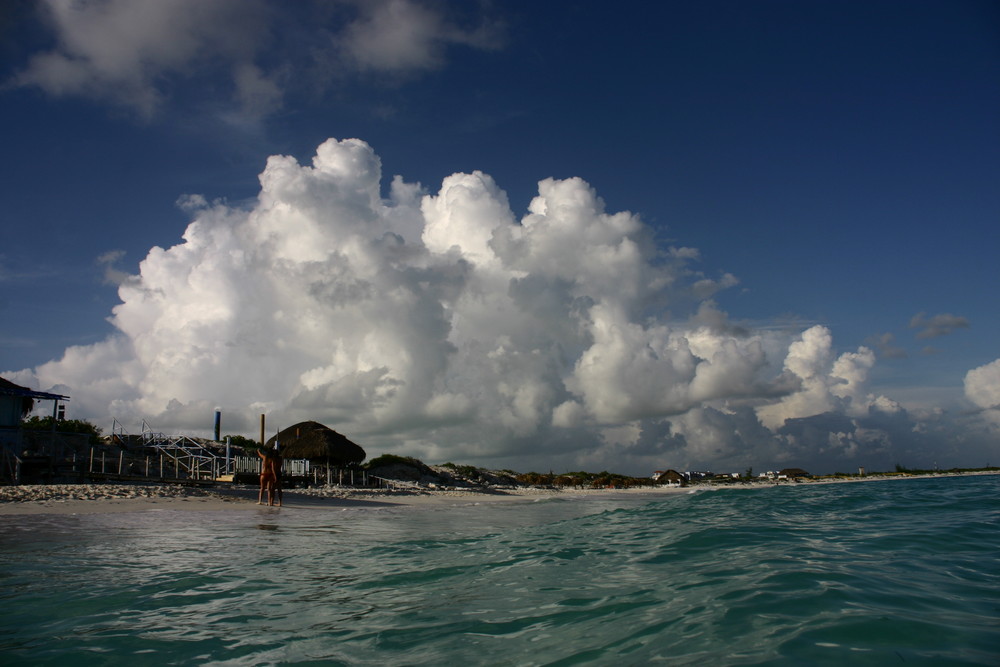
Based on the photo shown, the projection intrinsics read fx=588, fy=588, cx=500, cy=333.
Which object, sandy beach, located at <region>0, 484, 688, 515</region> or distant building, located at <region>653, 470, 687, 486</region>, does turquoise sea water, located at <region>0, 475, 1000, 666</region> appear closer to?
sandy beach, located at <region>0, 484, 688, 515</region>

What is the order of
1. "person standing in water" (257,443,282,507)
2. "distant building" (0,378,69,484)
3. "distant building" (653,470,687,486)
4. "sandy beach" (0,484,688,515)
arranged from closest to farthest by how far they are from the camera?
"sandy beach" (0,484,688,515), "person standing in water" (257,443,282,507), "distant building" (0,378,69,484), "distant building" (653,470,687,486)

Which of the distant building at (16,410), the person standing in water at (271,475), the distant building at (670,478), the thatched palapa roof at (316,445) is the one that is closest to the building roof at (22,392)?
the distant building at (16,410)

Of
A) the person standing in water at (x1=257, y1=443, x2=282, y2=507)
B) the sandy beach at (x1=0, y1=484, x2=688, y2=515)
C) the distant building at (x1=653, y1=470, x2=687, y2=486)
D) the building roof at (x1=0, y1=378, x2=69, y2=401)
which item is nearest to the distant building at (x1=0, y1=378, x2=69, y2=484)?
the building roof at (x1=0, y1=378, x2=69, y2=401)

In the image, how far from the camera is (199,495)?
63.4 ft

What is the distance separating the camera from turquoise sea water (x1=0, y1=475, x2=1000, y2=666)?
13.7 ft

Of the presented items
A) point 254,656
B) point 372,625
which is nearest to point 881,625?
point 372,625

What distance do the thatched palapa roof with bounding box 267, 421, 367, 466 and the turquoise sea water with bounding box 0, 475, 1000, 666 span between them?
2244 centimetres

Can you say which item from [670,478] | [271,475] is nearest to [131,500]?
[271,475]

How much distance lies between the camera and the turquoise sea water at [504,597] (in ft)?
13.7

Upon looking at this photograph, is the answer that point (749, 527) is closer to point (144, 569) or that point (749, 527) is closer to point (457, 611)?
point (457, 611)

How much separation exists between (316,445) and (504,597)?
29714 mm

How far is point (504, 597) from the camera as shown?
6152mm

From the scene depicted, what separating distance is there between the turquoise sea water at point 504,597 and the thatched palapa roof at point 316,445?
22.4m

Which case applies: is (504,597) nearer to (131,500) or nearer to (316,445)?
Answer: (131,500)
